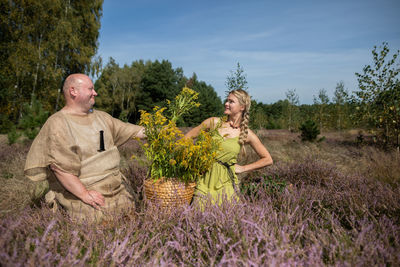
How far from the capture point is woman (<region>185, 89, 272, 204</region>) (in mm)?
2641

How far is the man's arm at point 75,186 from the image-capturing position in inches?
71.4

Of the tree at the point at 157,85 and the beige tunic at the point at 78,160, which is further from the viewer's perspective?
the tree at the point at 157,85

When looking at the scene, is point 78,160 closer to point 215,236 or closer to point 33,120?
point 215,236

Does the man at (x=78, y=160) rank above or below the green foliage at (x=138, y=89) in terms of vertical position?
below

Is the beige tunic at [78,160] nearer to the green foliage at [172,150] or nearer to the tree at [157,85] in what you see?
the green foliage at [172,150]

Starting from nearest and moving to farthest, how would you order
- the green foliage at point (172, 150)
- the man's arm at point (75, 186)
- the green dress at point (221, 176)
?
the man's arm at point (75, 186), the green foliage at point (172, 150), the green dress at point (221, 176)

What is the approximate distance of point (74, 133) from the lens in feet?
6.34

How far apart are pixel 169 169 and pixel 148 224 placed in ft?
1.65

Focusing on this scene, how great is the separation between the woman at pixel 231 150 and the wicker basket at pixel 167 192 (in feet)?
1.48

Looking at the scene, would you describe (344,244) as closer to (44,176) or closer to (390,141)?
(44,176)

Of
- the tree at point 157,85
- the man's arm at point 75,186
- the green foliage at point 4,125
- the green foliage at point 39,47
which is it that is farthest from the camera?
the tree at point 157,85

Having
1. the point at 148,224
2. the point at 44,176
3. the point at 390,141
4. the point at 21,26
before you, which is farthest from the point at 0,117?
the point at 390,141

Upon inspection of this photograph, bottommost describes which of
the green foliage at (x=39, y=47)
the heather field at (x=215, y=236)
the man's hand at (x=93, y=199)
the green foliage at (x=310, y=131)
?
the heather field at (x=215, y=236)

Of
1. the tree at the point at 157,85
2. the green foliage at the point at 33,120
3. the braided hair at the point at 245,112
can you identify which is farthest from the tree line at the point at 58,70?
the tree at the point at 157,85
